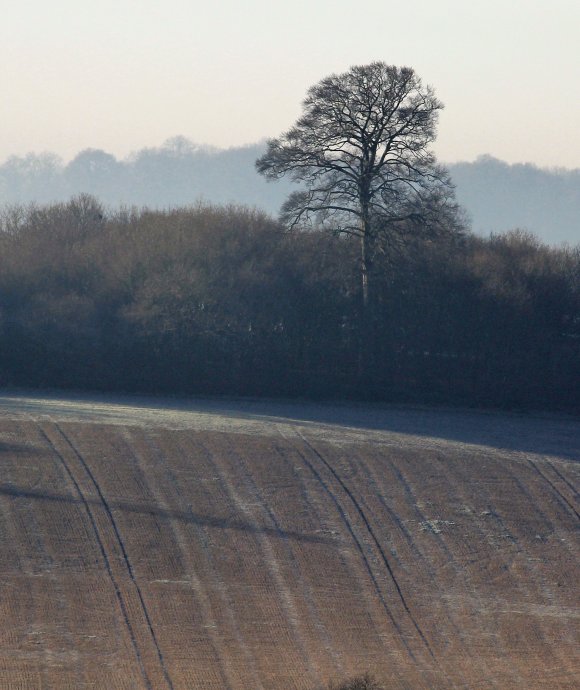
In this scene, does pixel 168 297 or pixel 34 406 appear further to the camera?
pixel 168 297

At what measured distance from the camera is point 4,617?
16.3m

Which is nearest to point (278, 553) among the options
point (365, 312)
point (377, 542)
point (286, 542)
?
point (286, 542)

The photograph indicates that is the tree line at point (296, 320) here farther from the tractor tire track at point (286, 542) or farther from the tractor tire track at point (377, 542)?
the tractor tire track at point (286, 542)

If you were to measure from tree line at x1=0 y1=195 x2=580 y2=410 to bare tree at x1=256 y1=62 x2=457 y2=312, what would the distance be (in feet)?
3.27

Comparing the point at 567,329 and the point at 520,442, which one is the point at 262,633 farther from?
the point at 567,329

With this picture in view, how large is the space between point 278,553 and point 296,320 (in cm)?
1606

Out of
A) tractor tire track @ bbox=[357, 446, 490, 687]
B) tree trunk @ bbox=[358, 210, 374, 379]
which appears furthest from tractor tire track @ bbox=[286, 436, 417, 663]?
tree trunk @ bbox=[358, 210, 374, 379]

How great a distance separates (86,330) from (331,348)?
7906mm

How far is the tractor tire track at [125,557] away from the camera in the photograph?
1511cm

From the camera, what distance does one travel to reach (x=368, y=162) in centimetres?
3497

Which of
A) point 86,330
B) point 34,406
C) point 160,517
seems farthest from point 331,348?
point 160,517

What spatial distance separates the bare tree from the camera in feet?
113

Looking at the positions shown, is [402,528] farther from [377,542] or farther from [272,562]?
[272,562]

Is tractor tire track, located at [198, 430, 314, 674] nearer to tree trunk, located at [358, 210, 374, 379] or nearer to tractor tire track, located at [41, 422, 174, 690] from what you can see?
tractor tire track, located at [41, 422, 174, 690]
